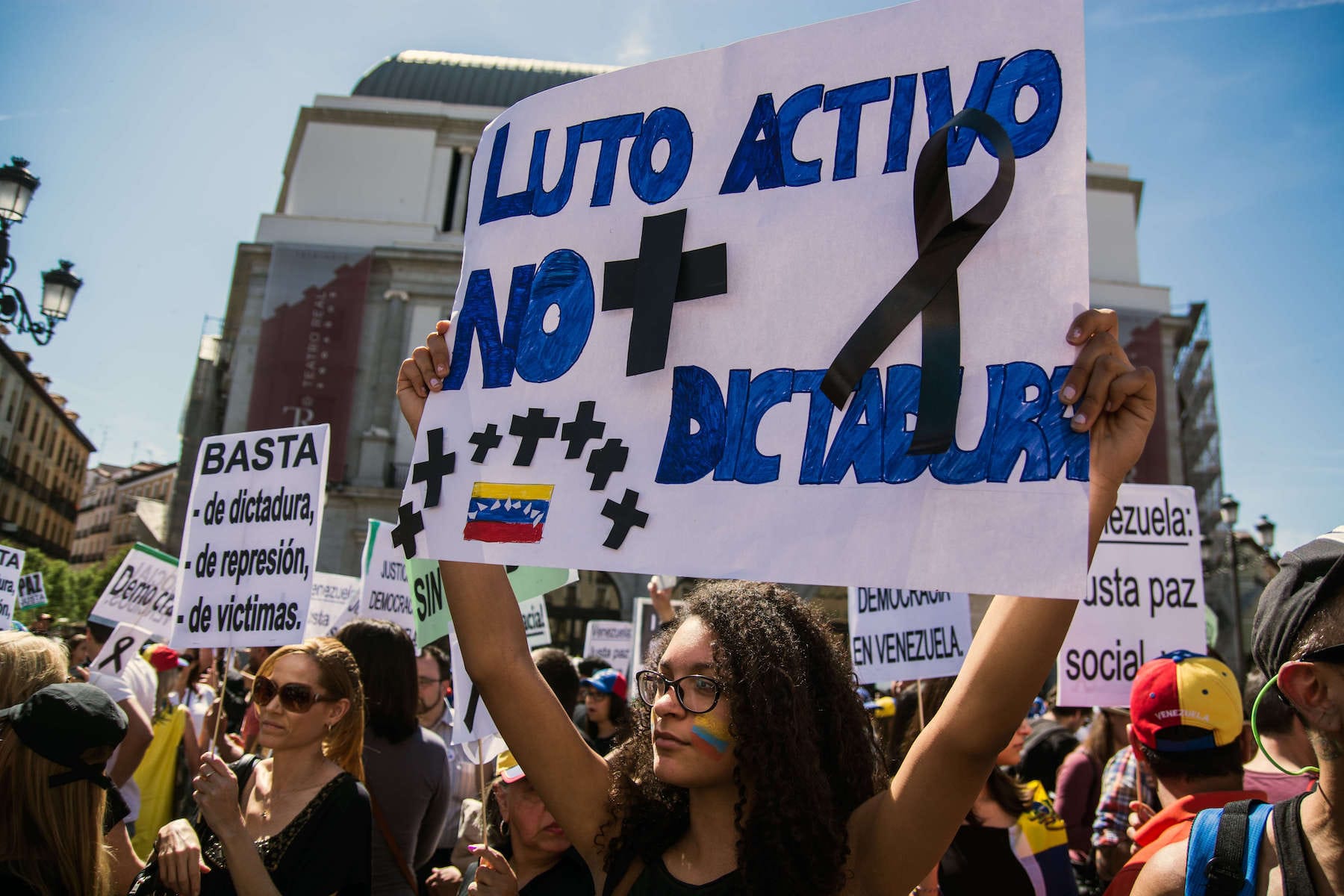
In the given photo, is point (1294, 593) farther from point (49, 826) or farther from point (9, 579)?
point (9, 579)

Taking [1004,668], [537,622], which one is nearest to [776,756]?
[1004,668]

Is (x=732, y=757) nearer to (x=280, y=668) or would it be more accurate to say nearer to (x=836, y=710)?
(x=836, y=710)

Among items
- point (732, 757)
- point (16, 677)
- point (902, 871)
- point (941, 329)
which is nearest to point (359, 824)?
point (16, 677)

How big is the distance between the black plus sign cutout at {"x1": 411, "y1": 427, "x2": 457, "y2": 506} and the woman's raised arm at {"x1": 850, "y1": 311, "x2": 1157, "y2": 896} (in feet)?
3.72

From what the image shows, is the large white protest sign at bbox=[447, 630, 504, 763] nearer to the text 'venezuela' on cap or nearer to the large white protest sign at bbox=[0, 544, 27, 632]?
Answer: the text 'venezuela' on cap

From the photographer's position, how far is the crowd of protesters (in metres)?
1.61

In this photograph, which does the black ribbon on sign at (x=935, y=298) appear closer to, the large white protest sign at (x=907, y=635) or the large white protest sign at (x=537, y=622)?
the large white protest sign at (x=907, y=635)

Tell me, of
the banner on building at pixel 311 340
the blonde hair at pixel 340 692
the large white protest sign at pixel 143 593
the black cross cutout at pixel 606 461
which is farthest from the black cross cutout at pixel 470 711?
the banner on building at pixel 311 340

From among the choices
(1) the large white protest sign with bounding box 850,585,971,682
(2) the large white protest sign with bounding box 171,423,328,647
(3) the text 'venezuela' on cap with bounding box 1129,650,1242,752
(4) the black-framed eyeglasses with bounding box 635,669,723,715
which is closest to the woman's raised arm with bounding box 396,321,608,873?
(4) the black-framed eyeglasses with bounding box 635,669,723,715

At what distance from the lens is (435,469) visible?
2.16 meters

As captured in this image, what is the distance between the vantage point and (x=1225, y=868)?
5.11ft

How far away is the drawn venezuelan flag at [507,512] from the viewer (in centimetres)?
203

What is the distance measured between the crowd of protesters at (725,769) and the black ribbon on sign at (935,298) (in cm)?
23

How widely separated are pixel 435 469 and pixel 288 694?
54.7 inches
